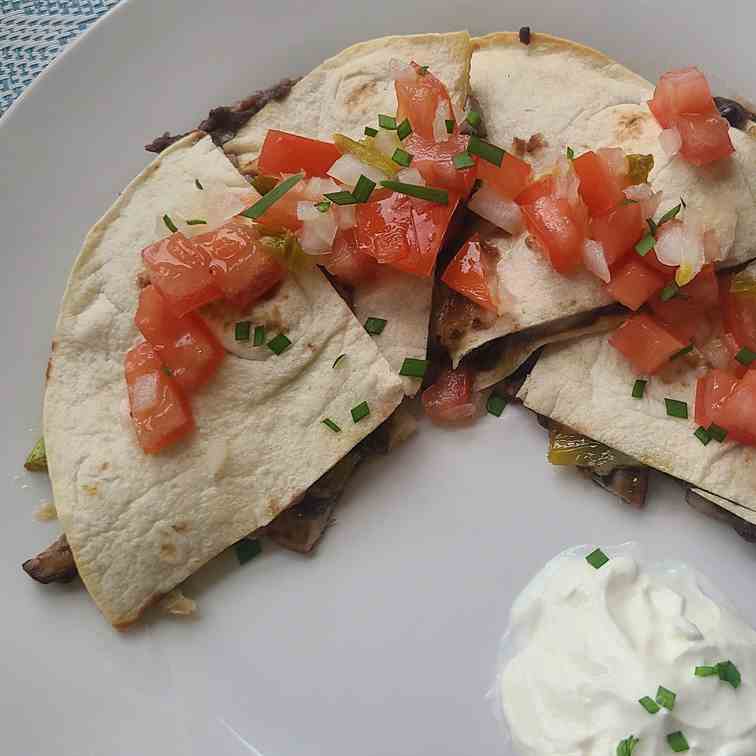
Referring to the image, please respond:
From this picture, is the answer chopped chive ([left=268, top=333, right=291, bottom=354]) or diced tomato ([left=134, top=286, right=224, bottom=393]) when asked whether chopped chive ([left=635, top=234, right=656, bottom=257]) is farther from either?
diced tomato ([left=134, top=286, right=224, bottom=393])

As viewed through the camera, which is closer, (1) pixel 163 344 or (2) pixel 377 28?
(1) pixel 163 344

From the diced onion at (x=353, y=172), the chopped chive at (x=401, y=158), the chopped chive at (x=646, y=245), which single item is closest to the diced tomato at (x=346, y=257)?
the diced onion at (x=353, y=172)

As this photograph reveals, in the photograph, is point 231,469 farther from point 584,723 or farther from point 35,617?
point 584,723

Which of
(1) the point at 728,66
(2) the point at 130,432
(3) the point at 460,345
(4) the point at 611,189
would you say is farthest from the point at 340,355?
(1) the point at 728,66

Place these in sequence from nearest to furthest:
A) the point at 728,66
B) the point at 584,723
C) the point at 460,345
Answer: the point at 584,723
the point at 460,345
the point at 728,66

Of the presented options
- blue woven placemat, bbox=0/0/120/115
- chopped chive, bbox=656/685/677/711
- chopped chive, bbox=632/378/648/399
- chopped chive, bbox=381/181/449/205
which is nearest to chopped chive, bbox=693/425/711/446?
chopped chive, bbox=632/378/648/399

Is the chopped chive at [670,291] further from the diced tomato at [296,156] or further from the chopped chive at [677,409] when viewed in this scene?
the diced tomato at [296,156]
